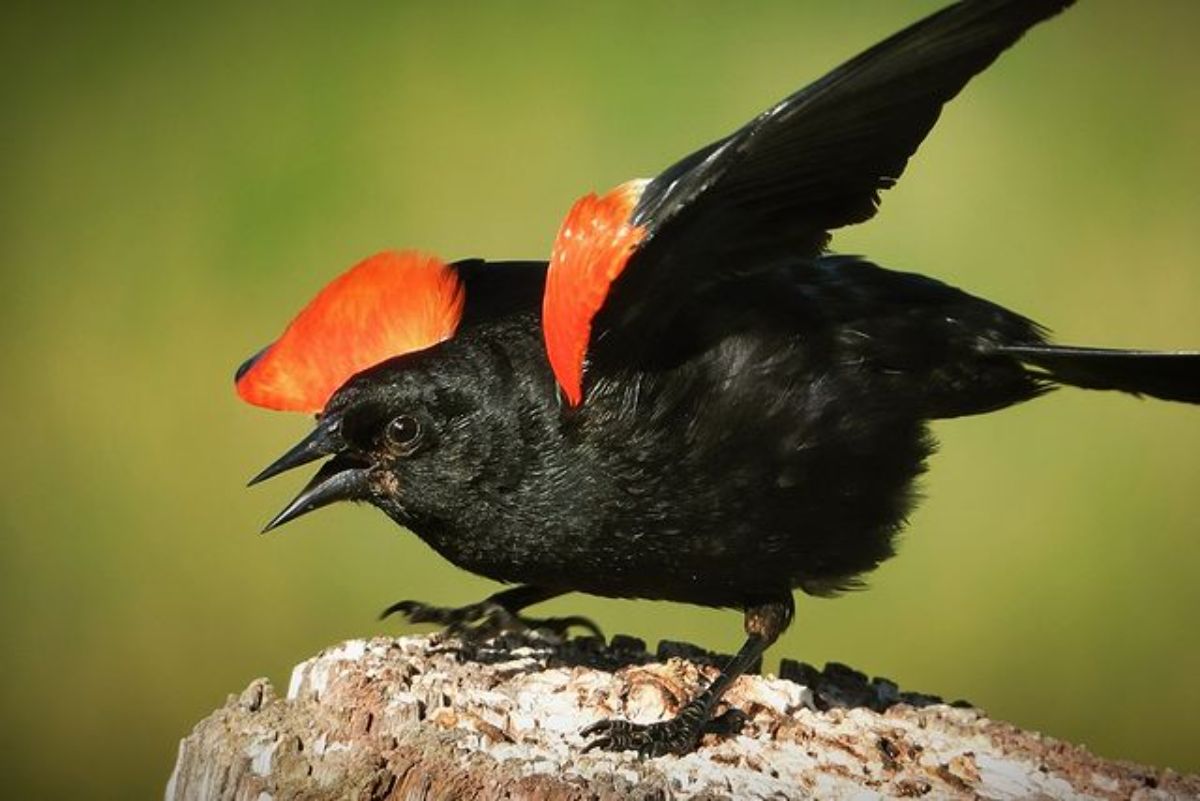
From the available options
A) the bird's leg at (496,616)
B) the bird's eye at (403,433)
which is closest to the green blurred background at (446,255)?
the bird's leg at (496,616)

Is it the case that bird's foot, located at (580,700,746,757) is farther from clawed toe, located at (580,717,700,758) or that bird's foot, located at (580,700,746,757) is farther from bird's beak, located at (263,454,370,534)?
bird's beak, located at (263,454,370,534)

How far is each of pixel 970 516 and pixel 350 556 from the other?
6.32ft

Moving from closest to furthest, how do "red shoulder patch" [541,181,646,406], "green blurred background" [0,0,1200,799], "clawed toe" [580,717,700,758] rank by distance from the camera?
"clawed toe" [580,717,700,758]
"red shoulder patch" [541,181,646,406]
"green blurred background" [0,0,1200,799]

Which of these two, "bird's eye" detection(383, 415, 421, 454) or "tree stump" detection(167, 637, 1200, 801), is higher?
"bird's eye" detection(383, 415, 421, 454)

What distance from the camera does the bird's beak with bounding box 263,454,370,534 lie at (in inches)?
151

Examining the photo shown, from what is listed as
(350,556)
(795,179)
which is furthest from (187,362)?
(795,179)

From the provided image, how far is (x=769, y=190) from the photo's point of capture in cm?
371

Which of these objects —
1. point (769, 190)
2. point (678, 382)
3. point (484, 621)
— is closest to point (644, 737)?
point (678, 382)

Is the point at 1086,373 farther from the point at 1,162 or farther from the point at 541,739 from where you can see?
the point at 1,162

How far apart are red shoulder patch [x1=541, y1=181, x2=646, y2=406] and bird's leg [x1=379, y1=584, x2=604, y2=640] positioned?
740 mm

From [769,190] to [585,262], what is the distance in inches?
15.2

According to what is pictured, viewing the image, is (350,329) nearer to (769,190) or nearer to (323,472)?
(323,472)

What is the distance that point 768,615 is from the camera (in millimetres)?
4152

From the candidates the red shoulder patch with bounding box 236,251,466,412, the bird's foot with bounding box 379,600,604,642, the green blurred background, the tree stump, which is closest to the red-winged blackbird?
the red shoulder patch with bounding box 236,251,466,412
